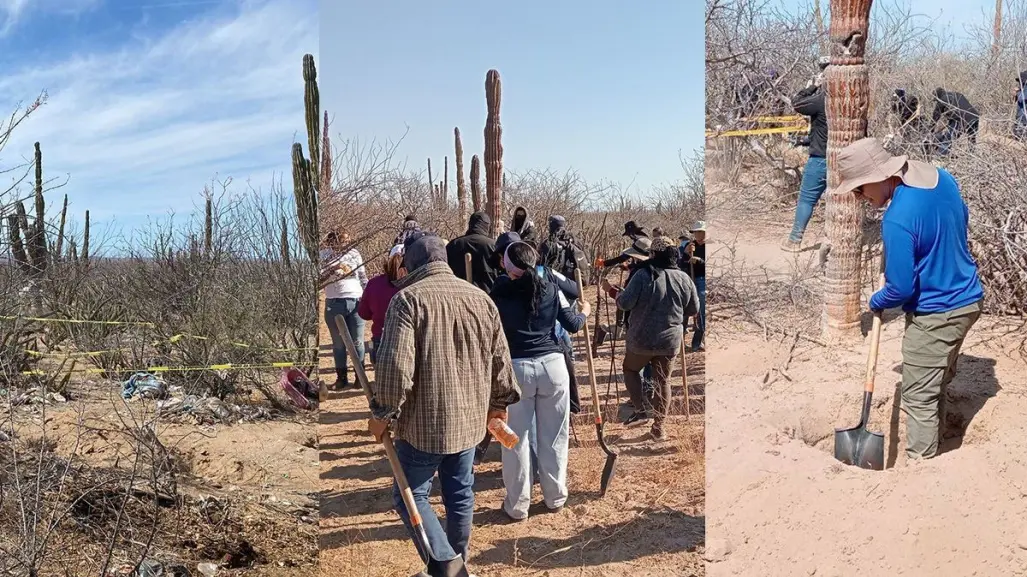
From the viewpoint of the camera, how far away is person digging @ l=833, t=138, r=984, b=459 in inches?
144

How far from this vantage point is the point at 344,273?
5246mm

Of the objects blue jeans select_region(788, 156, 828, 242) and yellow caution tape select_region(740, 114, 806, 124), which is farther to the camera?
yellow caution tape select_region(740, 114, 806, 124)

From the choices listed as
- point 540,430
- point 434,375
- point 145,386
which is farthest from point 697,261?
point 145,386

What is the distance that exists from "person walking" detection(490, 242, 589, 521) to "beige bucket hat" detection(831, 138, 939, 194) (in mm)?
1413

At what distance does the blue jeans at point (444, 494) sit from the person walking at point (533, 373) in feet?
2.38

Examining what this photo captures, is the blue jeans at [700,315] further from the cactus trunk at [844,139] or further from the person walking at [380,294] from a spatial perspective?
the person walking at [380,294]

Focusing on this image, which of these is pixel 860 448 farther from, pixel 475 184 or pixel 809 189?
pixel 475 184

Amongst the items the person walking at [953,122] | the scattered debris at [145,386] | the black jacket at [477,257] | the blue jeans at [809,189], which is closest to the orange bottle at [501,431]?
the black jacket at [477,257]

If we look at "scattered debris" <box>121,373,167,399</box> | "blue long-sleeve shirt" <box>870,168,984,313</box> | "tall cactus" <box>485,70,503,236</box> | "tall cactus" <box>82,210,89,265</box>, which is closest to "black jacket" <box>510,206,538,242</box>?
"tall cactus" <box>485,70,503,236</box>

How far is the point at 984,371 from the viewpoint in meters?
4.95

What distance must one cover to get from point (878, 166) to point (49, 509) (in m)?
4.14

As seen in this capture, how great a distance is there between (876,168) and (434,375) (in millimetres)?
2310

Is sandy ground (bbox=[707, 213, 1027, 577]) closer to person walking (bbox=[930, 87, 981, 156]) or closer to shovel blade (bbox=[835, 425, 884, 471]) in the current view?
shovel blade (bbox=[835, 425, 884, 471])

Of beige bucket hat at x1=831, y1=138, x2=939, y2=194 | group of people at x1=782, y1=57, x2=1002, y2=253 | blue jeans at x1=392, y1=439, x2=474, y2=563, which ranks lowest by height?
blue jeans at x1=392, y1=439, x2=474, y2=563
